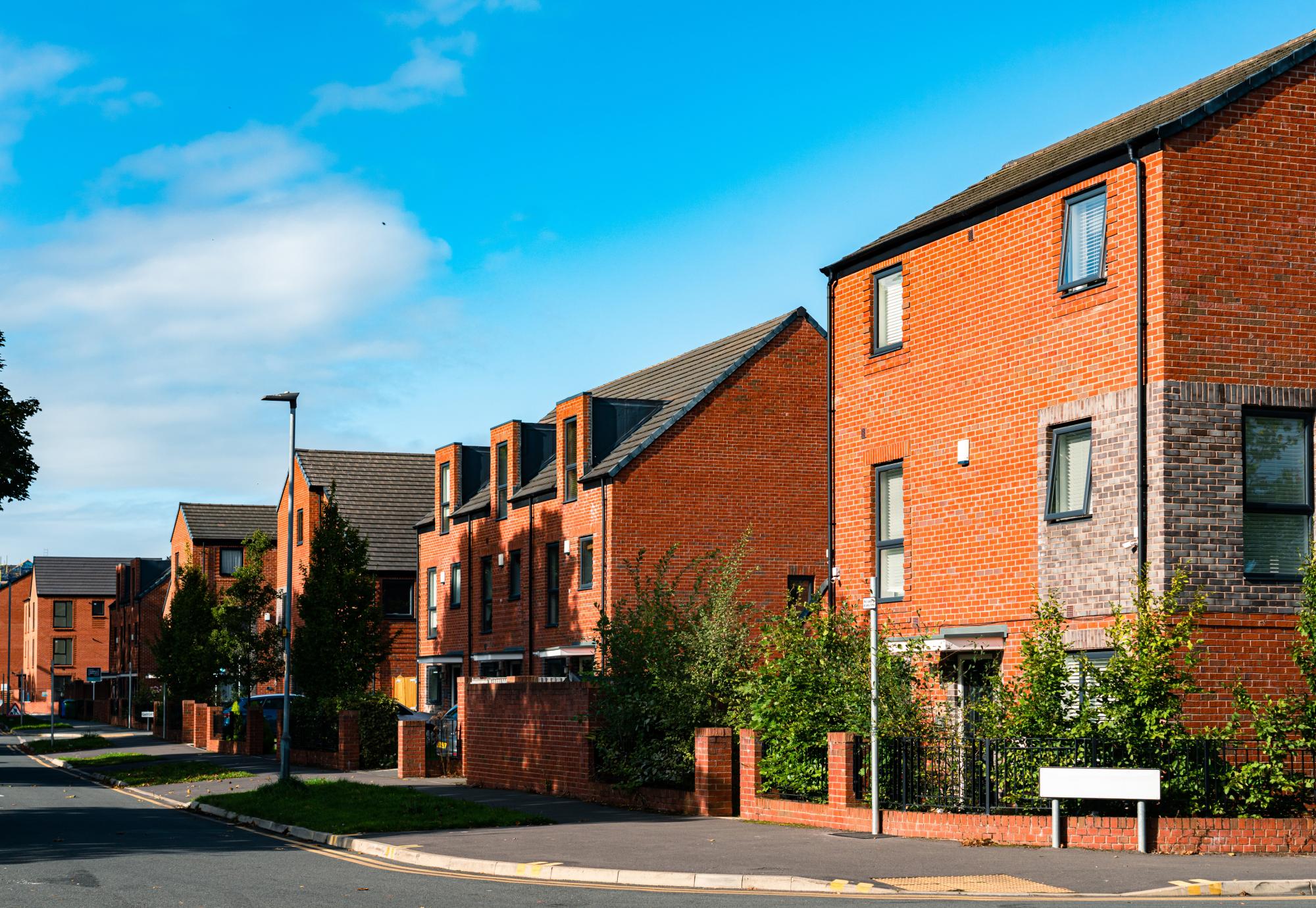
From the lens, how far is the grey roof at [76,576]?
121 metres

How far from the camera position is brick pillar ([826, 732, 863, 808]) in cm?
1934

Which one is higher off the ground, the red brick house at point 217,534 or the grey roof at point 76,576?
the red brick house at point 217,534

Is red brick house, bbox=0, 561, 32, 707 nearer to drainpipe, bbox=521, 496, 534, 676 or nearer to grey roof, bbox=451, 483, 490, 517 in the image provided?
grey roof, bbox=451, 483, 490, 517

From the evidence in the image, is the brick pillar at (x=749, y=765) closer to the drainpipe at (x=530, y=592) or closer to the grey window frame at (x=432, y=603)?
the drainpipe at (x=530, y=592)

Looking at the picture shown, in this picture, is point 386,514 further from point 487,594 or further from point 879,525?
point 879,525

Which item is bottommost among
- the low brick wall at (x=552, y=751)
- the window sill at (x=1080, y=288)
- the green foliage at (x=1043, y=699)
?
the low brick wall at (x=552, y=751)

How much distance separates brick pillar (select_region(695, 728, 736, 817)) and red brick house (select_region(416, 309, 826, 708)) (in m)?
12.4

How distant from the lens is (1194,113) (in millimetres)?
18766

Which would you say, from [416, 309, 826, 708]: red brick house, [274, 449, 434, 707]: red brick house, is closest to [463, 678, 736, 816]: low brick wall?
[416, 309, 826, 708]: red brick house

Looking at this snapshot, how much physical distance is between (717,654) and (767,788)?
2.52 m

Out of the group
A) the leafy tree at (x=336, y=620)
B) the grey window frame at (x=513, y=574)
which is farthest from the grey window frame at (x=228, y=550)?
the grey window frame at (x=513, y=574)

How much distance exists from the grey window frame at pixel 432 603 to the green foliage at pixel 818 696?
28284mm

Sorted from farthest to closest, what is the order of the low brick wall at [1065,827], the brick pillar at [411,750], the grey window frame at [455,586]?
the grey window frame at [455,586] < the brick pillar at [411,750] < the low brick wall at [1065,827]

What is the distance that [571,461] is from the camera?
1556 inches
